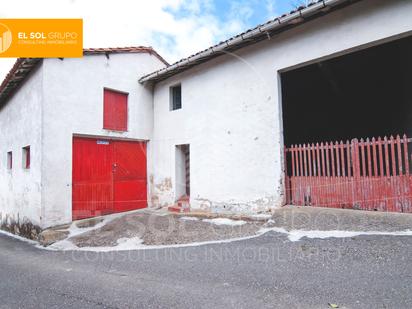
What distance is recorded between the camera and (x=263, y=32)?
6.38 metres

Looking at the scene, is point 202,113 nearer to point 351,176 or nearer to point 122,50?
point 122,50

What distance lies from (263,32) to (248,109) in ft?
6.50

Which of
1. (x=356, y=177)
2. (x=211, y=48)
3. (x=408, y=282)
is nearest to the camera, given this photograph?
(x=408, y=282)

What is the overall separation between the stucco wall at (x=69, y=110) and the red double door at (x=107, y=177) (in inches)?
11.6

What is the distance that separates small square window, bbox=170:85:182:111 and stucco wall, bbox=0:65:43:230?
4.21 meters

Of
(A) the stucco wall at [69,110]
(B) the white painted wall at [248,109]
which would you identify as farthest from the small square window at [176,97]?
(A) the stucco wall at [69,110]

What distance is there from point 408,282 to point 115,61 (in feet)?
31.3

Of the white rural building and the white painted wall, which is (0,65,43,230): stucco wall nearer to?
the white rural building

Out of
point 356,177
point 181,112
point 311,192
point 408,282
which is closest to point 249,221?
point 311,192

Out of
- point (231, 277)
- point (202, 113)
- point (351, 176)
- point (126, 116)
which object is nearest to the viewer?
point (231, 277)

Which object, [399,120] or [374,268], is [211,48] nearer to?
[374,268]

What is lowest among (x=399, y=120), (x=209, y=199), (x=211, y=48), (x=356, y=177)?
(x=209, y=199)

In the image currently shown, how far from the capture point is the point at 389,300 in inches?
111

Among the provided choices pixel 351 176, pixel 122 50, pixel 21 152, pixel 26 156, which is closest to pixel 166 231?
pixel 351 176
